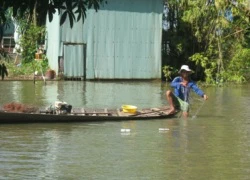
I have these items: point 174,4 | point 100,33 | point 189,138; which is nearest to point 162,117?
point 189,138

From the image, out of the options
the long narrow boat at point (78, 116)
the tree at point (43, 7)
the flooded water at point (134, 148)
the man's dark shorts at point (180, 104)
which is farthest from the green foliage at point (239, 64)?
the tree at point (43, 7)

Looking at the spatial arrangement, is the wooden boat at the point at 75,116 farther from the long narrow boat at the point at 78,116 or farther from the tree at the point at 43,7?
the tree at the point at 43,7

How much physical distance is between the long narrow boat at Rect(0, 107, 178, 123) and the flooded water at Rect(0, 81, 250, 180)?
0.43ft

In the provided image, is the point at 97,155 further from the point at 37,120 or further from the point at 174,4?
the point at 174,4

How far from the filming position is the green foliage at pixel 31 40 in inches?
1067

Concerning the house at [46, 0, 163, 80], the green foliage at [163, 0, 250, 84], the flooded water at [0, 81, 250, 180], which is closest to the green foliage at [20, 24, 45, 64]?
the house at [46, 0, 163, 80]

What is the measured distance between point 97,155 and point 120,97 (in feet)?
30.7

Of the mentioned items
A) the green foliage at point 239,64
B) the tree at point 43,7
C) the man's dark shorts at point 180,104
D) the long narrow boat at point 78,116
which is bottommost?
the long narrow boat at point 78,116

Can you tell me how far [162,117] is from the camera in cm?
1282

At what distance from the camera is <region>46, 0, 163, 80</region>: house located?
24625 mm

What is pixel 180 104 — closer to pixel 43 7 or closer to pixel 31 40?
pixel 43 7

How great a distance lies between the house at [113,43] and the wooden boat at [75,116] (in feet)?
38.9

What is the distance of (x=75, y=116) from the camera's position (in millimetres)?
12000

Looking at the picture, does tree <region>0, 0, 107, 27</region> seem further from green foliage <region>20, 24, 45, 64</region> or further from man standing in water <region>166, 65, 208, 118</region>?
green foliage <region>20, 24, 45, 64</region>
